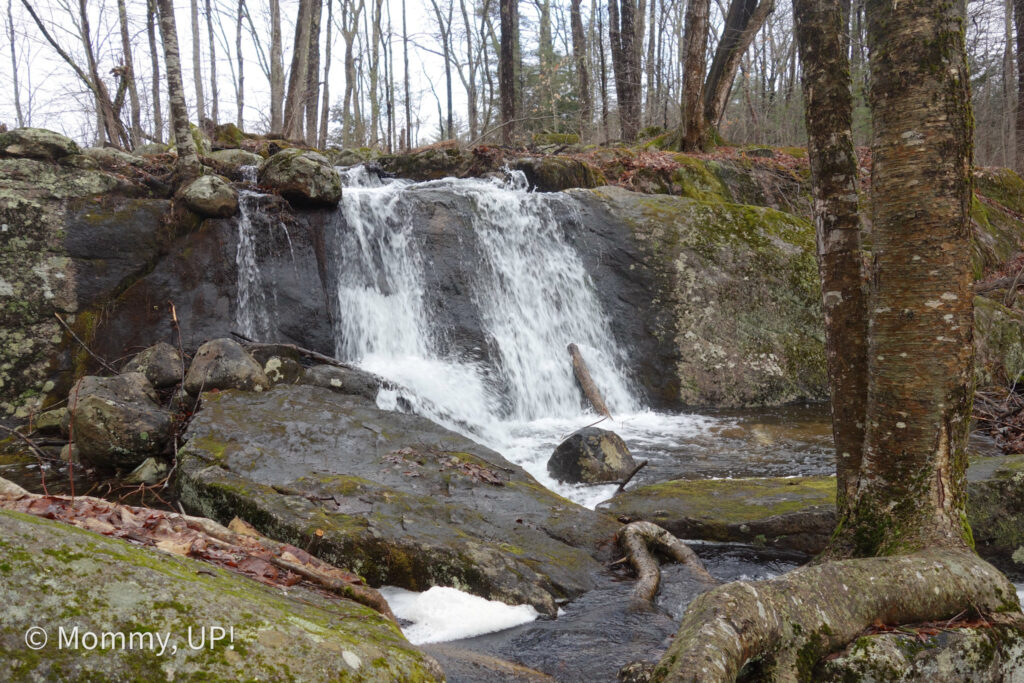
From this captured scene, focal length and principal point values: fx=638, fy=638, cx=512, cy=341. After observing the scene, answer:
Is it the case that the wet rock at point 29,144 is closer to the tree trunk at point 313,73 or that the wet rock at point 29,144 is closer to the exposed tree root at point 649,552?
the exposed tree root at point 649,552

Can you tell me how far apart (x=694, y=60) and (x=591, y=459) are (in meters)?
11.0

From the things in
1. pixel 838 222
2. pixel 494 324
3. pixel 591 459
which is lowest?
pixel 591 459

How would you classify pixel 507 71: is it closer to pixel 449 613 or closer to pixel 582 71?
pixel 582 71

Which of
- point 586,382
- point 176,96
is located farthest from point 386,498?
point 176,96

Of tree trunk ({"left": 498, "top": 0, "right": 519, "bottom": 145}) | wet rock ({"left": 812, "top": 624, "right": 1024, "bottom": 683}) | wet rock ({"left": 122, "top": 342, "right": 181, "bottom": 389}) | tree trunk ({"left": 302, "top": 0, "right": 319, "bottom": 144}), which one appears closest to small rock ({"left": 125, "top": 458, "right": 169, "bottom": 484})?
wet rock ({"left": 122, "top": 342, "right": 181, "bottom": 389})

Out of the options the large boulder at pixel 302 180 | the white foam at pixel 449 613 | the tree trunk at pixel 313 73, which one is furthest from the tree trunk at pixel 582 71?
the white foam at pixel 449 613

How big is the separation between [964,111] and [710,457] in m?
4.73

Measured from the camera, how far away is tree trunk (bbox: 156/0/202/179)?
8.59 metres

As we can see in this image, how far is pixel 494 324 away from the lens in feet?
31.4

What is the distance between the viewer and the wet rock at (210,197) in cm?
848

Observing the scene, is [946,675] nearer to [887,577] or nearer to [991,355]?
[887,577]

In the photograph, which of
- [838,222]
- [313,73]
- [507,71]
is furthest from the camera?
[313,73]

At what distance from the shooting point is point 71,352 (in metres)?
7.41

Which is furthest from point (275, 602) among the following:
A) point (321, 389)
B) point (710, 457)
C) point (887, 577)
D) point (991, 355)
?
point (991, 355)
